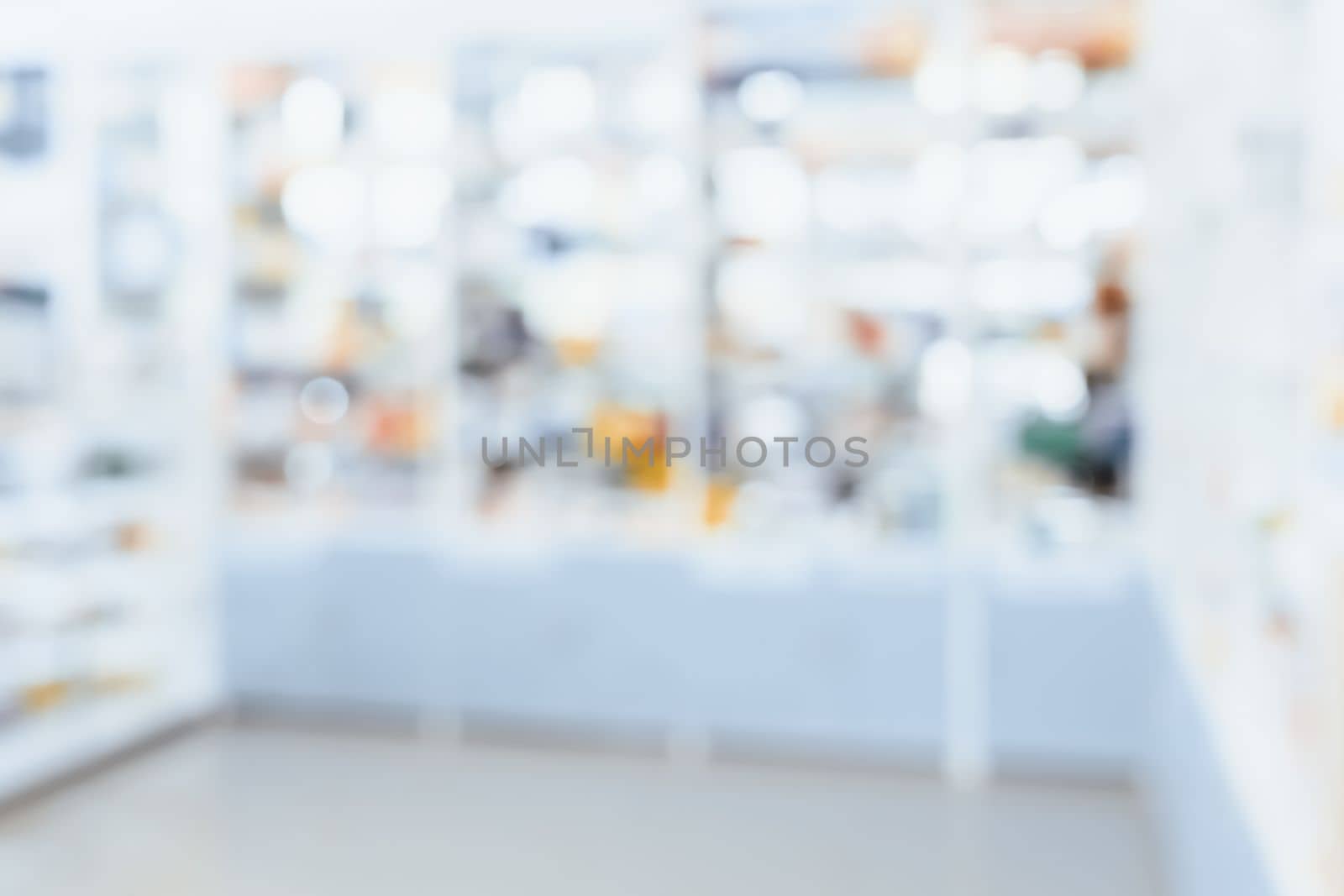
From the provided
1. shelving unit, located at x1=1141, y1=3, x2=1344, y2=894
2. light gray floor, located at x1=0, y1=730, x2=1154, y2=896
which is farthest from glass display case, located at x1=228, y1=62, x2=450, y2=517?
shelving unit, located at x1=1141, y1=3, x2=1344, y2=894

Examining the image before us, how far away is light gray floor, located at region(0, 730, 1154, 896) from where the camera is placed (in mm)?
3199

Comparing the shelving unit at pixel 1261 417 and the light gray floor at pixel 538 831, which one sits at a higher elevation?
the shelving unit at pixel 1261 417

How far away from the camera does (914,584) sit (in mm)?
4012

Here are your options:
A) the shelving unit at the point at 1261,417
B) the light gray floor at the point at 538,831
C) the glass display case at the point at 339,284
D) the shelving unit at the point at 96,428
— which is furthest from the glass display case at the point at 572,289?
the shelving unit at the point at 1261,417

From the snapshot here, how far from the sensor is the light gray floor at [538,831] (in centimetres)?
320

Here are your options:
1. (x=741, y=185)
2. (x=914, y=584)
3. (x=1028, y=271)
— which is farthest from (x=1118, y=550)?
(x=741, y=185)

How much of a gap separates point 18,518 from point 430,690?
140 centimetres

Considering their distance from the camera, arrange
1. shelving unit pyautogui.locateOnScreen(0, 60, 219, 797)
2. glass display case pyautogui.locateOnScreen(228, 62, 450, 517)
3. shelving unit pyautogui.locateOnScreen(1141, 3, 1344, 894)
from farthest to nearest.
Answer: glass display case pyautogui.locateOnScreen(228, 62, 450, 517), shelving unit pyautogui.locateOnScreen(0, 60, 219, 797), shelving unit pyautogui.locateOnScreen(1141, 3, 1344, 894)

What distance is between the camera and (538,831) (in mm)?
3533

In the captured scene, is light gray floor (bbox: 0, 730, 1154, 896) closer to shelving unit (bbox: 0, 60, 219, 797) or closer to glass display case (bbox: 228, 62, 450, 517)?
shelving unit (bbox: 0, 60, 219, 797)

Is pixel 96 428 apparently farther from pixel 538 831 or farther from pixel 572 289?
pixel 538 831

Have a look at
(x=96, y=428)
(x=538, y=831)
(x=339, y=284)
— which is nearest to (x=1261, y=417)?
(x=538, y=831)

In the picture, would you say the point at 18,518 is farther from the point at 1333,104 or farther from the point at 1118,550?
the point at 1333,104

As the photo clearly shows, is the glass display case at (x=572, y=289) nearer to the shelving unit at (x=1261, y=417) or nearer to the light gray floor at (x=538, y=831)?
the light gray floor at (x=538, y=831)
